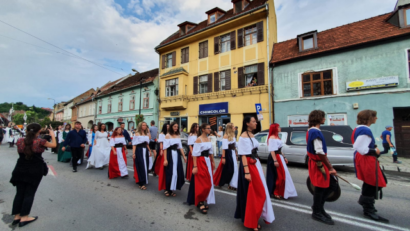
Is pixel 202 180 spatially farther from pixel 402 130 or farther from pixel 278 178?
pixel 402 130

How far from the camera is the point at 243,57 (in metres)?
16.0

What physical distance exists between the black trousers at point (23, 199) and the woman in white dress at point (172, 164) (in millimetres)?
2373

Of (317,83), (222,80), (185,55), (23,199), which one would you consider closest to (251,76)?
(222,80)

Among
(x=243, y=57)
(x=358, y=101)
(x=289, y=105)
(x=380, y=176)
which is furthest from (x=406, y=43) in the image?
(x=380, y=176)

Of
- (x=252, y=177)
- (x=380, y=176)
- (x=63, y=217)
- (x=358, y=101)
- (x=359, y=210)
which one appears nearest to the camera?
(x=252, y=177)

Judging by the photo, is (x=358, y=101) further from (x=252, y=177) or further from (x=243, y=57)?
(x=252, y=177)

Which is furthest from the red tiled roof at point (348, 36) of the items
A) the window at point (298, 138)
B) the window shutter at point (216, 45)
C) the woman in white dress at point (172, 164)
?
the woman in white dress at point (172, 164)

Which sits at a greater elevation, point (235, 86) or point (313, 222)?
point (235, 86)

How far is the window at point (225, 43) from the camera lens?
1714cm

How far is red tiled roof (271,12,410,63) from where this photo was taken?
36.3 ft

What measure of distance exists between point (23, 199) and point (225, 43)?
16931 millimetres

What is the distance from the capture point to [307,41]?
1377 cm

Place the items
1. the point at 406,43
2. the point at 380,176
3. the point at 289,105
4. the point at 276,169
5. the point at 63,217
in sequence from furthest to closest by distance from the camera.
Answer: the point at 289,105, the point at 406,43, the point at 276,169, the point at 63,217, the point at 380,176

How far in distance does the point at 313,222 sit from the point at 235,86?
13605mm
